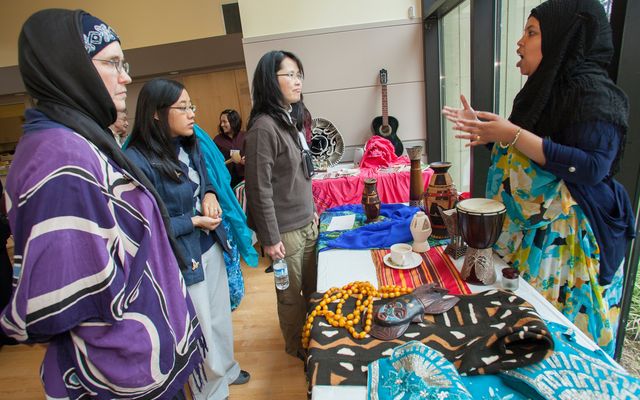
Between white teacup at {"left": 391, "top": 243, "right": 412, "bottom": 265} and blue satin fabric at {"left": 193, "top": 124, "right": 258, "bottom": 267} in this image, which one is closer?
white teacup at {"left": 391, "top": 243, "right": 412, "bottom": 265}

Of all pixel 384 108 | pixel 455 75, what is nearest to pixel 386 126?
pixel 384 108

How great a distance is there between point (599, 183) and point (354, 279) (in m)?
0.85

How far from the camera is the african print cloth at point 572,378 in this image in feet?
1.94

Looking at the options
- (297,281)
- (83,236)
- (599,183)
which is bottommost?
(297,281)

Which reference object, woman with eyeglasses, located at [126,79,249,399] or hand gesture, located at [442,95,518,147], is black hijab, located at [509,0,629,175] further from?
woman with eyeglasses, located at [126,79,249,399]

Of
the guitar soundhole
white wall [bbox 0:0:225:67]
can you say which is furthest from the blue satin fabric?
white wall [bbox 0:0:225:67]

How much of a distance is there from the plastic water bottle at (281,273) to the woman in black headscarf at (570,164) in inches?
39.2

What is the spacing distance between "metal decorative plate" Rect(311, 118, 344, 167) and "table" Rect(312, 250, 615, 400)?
2019 millimetres

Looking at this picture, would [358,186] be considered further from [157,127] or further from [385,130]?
[157,127]

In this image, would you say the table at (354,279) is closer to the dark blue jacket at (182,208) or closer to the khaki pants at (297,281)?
the khaki pants at (297,281)

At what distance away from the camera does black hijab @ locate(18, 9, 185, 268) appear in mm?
774

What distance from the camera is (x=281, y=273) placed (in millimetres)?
1628

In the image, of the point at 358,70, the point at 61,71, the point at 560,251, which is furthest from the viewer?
the point at 358,70

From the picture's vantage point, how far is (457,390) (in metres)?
0.62
